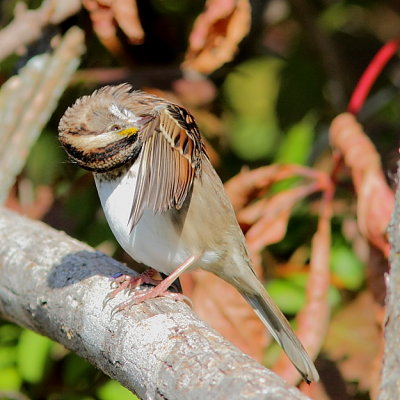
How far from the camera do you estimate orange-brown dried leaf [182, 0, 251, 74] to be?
129 inches

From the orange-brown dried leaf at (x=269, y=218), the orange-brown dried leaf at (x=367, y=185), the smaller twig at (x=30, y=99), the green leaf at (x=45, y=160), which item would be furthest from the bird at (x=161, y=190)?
the green leaf at (x=45, y=160)

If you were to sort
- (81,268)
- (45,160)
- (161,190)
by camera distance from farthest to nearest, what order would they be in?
(45,160) < (81,268) < (161,190)

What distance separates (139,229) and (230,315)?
19.9 inches

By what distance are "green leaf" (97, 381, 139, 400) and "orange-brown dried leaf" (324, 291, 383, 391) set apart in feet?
2.53

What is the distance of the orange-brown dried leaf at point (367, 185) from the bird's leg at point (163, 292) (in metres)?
0.49

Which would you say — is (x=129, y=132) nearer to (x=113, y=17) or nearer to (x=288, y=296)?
(x=113, y=17)

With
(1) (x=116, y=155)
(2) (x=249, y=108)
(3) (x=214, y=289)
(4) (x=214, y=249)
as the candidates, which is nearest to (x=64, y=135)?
(1) (x=116, y=155)

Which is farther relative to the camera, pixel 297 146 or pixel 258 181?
pixel 297 146

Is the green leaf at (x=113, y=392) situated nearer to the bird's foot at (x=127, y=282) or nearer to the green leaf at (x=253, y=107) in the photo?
the bird's foot at (x=127, y=282)

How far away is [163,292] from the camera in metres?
2.59

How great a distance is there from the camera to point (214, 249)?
114 inches

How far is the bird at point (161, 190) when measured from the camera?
8.27 feet

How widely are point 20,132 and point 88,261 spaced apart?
2.49 feet

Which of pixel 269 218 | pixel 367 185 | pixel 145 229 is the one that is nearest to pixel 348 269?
pixel 269 218
